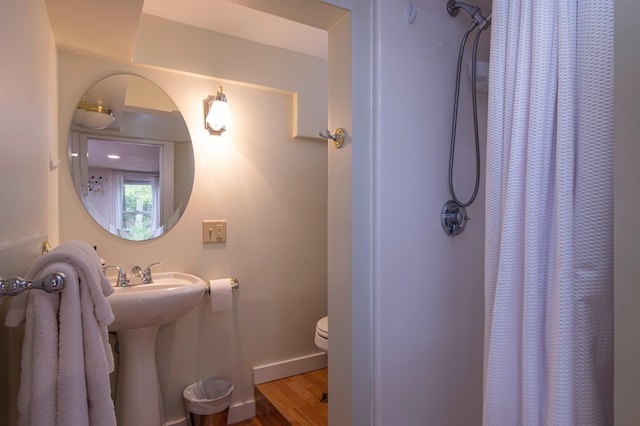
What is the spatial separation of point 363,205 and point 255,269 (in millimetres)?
1279

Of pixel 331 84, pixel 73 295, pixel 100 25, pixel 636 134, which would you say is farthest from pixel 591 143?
pixel 100 25

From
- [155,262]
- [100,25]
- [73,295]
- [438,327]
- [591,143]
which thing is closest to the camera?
[591,143]

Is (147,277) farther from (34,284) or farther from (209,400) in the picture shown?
(34,284)

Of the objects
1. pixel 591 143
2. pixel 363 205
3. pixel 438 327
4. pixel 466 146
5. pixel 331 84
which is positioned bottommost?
pixel 438 327

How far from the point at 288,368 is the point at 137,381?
0.95m

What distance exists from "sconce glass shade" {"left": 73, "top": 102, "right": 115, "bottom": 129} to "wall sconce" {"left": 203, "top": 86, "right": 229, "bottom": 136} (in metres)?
0.49

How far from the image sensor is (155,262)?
1.89 metres

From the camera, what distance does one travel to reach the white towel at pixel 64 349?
704 millimetres

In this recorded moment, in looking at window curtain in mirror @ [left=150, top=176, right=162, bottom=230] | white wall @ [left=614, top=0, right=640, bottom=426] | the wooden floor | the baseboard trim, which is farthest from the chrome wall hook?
the baseboard trim

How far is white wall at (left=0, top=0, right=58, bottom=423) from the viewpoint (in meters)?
0.75

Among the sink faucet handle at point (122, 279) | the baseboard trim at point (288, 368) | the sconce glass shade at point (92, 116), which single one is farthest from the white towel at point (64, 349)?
the baseboard trim at point (288, 368)

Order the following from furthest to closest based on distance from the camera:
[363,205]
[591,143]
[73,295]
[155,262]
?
1. [155,262]
2. [363,205]
3. [73,295]
4. [591,143]

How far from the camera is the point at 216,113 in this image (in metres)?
1.95

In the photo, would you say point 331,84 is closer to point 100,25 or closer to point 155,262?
point 100,25
